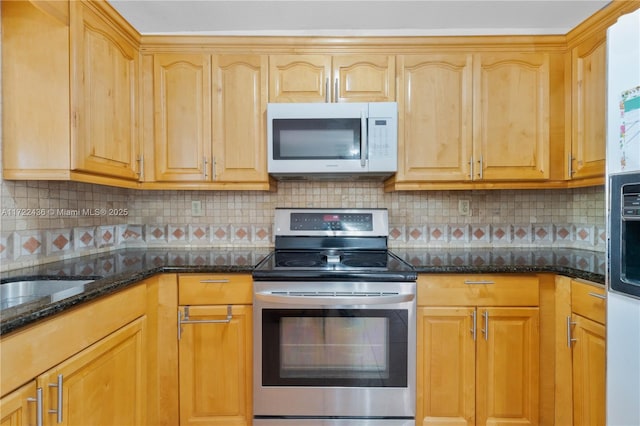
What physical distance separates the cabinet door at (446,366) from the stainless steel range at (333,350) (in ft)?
0.24

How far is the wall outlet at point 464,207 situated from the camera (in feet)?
7.67

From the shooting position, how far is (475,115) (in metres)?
2.01

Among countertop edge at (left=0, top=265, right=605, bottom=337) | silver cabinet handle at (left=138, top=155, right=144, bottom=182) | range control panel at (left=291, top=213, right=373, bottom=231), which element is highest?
silver cabinet handle at (left=138, top=155, right=144, bottom=182)

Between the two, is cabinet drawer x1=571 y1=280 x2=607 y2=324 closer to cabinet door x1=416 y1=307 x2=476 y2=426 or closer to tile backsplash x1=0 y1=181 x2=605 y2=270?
cabinet door x1=416 y1=307 x2=476 y2=426

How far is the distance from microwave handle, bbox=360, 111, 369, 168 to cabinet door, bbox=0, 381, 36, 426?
5.21 feet

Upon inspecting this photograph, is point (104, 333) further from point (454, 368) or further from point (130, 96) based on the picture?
point (454, 368)

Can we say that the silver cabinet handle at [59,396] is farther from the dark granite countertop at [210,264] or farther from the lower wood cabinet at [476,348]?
the lower wood cabinet at [476,348]

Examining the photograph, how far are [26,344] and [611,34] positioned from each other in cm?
206

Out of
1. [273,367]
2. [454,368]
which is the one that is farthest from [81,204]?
[454,368]

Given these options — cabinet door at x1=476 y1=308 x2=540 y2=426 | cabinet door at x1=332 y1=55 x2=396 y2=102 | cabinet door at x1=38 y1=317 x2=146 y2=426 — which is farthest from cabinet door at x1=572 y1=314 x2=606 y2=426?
cabinet door at x1=38 y1=317 x2=146 y2=426

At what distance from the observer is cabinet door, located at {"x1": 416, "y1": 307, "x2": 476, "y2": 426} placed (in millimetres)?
1712

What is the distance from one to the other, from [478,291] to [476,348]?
0.27 meters

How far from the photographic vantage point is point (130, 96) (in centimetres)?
195

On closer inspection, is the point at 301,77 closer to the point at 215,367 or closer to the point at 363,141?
the point at 363,141
